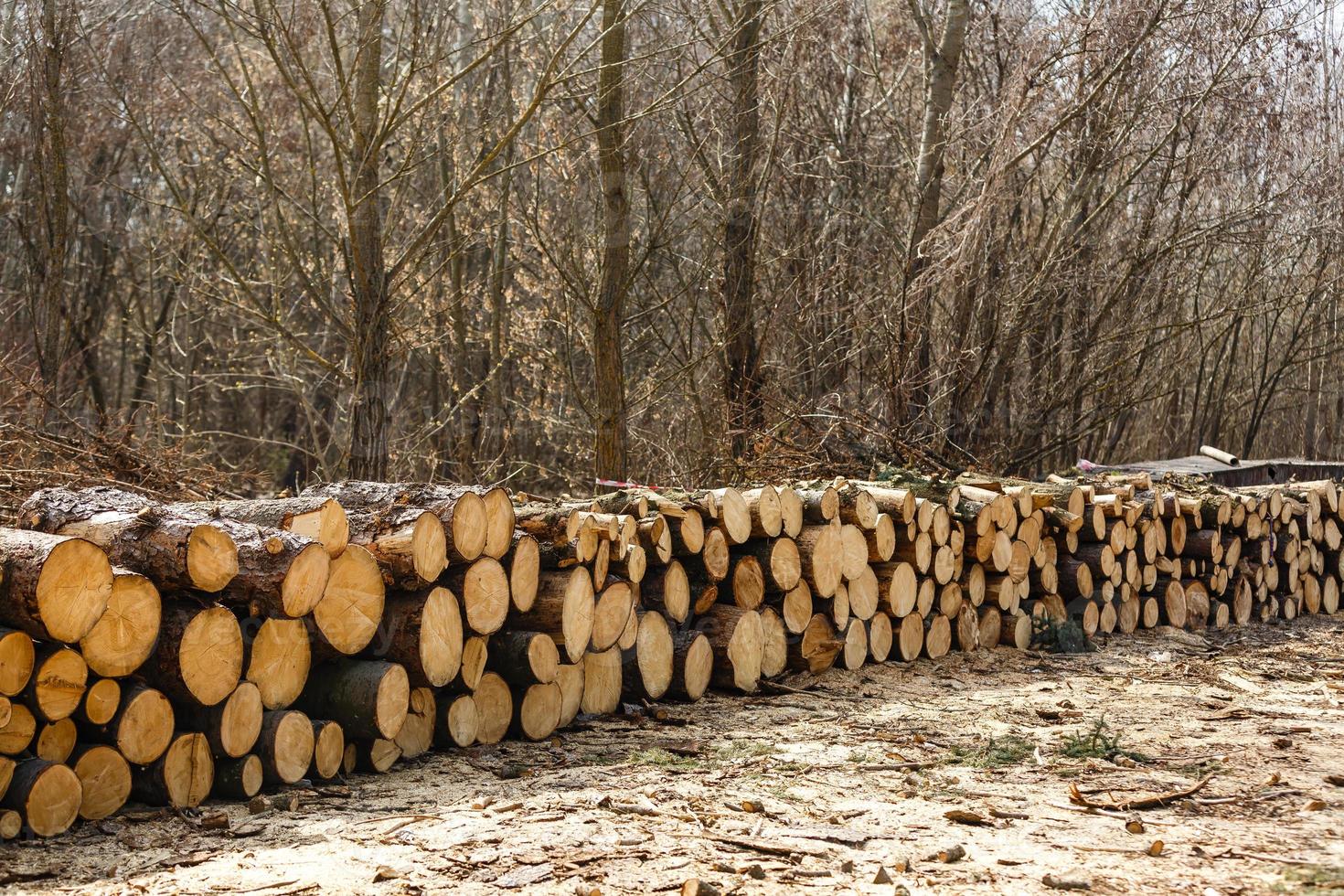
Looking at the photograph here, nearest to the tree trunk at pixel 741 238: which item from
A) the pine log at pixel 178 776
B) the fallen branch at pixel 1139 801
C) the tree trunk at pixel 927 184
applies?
the tree trunk at pixel 927 184

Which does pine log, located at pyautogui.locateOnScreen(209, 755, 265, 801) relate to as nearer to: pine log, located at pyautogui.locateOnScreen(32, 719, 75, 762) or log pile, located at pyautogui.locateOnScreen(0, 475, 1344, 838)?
log pile, located at pyautogui.locateOnScreen(0, 475, 1344, 838)

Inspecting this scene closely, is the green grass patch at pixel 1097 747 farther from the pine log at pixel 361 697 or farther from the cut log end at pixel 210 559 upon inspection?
the cut log end at pixel 210 559

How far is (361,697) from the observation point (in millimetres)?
4285

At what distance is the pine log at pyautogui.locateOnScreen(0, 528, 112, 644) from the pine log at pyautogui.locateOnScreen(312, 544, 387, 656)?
2.72 ft

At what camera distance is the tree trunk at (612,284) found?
947cm

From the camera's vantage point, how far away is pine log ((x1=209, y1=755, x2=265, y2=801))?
3.95m

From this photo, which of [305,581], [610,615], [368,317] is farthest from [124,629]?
[368,317]

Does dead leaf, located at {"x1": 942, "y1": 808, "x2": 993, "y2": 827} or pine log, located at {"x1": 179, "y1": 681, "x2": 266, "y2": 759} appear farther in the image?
pine log, located at {"x1": 179, "y1": 681, "x2": 266, "y2": 759}

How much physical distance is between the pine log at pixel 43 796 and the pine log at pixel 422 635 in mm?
1214

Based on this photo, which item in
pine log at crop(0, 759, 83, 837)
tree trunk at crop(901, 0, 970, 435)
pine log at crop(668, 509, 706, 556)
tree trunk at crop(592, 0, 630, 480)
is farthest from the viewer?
tree trunk at crop(901, 0, 970, 435)

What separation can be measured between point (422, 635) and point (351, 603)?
0.97ft

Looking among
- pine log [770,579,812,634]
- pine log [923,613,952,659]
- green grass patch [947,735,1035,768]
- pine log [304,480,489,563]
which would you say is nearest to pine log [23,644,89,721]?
pine log [304,480,489,563]

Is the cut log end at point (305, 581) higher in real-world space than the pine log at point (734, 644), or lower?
higher

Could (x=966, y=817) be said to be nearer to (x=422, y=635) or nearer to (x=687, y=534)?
(x=422, y=635)
